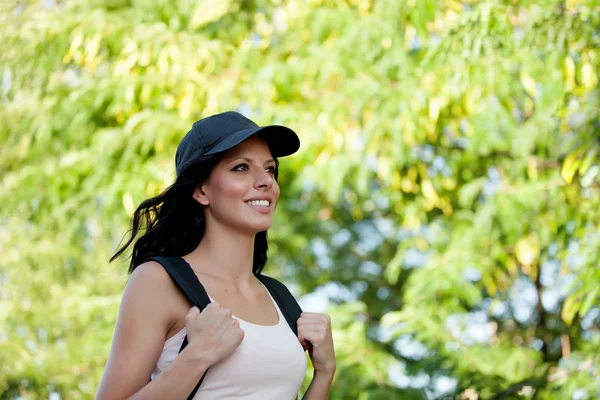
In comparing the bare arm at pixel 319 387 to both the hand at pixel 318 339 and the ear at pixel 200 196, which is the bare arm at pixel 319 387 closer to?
the hand at pixel 318 339

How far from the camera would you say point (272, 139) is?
66.8 inches

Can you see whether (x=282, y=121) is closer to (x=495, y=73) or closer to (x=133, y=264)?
(x=495, y=73)

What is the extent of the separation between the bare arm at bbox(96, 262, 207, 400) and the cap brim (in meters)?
0.29

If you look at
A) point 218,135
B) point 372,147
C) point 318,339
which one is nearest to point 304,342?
point 318,339

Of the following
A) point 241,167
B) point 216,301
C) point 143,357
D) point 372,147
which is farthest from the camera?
point 372,147

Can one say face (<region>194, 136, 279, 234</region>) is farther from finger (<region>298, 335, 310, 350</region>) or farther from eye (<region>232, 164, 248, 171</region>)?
finger (<region>298, 335, 310, 350</region>)

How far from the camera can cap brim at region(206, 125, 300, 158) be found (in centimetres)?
157

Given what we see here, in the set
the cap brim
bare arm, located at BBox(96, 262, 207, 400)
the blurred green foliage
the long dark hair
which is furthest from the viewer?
the blurred green foliage

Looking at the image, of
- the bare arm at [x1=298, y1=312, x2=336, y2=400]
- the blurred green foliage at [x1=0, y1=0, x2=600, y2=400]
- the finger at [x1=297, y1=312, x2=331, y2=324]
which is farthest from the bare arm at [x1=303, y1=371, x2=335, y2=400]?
the blurred green foliage at [x1=0, y1=0, x2=600, y2=400]

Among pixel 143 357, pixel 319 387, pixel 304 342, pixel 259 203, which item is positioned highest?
pixel 259 203

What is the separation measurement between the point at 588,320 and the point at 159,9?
3.12 m

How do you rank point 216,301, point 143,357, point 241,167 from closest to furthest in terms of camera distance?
point 143,357 → point 216,301 → point 241,167

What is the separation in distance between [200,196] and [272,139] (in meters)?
0.18

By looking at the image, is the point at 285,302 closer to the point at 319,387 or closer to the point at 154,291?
the point at 319,387
